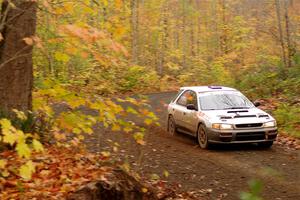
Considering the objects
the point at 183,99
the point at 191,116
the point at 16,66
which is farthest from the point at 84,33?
the point at 183,99

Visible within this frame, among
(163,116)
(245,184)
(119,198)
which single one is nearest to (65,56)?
(119,198)

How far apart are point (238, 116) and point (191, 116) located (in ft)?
5.61

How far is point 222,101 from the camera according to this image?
1311 cm

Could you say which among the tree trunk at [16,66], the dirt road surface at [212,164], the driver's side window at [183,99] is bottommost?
the dirt road surface at [212,164]

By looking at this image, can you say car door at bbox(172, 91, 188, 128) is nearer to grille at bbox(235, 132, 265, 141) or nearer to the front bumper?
the front bumper

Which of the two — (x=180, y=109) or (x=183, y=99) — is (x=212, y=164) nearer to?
(x=180, y=109)

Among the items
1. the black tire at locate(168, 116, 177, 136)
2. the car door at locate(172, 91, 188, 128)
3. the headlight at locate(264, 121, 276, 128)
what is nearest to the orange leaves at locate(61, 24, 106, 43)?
the headlight at locate(264, 121, 276, 128)

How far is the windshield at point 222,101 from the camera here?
1293 cm

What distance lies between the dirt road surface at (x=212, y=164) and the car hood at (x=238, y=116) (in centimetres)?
82

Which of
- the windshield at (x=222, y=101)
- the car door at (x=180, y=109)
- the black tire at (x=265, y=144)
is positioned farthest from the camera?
the car door at (x=180, y=109)

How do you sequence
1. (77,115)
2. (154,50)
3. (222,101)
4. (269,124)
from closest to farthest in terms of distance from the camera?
(77,115) → (269,124) → (222,101) → (154,50)

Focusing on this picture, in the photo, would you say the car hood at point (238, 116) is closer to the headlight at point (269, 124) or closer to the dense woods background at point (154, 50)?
the headlight at point (269, 124)

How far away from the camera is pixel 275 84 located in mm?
22047

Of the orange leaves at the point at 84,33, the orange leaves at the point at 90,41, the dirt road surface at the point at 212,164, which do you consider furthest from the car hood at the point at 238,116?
the orange leaves at the point at 84,33
